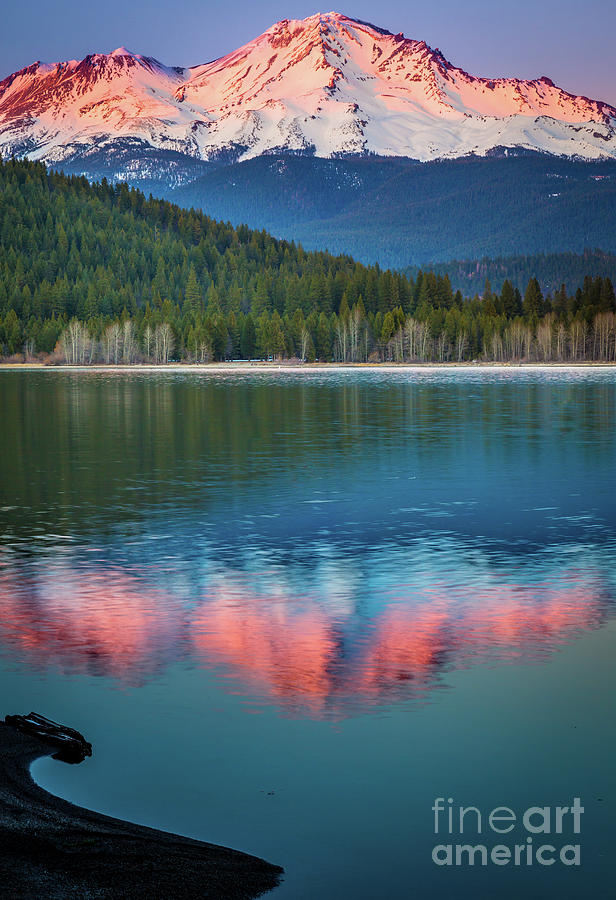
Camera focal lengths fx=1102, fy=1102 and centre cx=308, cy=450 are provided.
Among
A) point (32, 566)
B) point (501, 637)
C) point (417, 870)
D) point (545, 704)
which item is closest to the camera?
point (417, 870)

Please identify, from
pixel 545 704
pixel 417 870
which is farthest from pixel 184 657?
pixel 417 870

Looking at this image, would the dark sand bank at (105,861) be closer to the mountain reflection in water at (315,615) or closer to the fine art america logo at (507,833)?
the fine art america logo at (507,833)

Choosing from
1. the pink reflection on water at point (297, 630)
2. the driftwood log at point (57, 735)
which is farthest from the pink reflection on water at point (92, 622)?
the driftwood log at point (57, 735)

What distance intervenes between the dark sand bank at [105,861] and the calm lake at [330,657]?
15.5 inches

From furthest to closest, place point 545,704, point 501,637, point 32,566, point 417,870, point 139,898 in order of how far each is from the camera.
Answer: point 32,566 < point 501,637 < point 545,704 < point 417,870 < point 139,898

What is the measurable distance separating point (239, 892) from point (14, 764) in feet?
13.3

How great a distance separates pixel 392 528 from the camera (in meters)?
29.6

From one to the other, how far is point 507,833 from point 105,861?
406 cm

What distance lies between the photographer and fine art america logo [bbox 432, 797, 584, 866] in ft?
35.5

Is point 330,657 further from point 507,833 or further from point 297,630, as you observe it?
point 507,833

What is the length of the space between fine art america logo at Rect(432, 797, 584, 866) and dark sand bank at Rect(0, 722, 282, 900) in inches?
72.8

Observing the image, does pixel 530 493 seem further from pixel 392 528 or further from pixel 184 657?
pixel 184 657

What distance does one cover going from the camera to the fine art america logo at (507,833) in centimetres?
1082

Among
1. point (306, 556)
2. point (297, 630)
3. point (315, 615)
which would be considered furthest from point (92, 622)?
point (306, 556)
